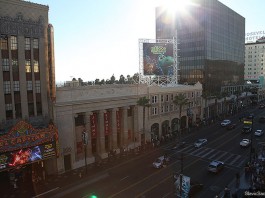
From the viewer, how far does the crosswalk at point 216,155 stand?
4131 centimetres

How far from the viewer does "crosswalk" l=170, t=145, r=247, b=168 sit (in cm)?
4131

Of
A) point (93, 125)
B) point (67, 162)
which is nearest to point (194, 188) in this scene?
point (67, 162)

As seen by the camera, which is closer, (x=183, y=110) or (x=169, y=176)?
(x=169, y=176)

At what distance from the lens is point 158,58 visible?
6325cm

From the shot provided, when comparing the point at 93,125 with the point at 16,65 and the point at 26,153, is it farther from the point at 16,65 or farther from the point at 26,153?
the point at 16,65

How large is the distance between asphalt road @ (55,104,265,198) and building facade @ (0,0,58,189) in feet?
28.2

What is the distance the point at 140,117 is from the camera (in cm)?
5506

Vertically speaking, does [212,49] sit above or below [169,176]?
above

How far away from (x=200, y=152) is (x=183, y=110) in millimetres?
23944

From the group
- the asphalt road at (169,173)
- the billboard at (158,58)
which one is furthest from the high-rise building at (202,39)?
the asphalt road at (169,173)

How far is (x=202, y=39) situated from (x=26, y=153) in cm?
8364

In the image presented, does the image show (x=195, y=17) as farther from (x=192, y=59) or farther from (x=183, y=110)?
(x=183, y=110)

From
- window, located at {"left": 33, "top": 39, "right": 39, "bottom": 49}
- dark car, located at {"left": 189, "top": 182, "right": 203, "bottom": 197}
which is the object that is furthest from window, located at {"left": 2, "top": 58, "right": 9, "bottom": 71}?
dark car, located at {"left": 189, "top": 182, "right": 203, "bottom": 197}

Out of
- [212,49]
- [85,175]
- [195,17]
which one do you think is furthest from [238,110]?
[85,175]
